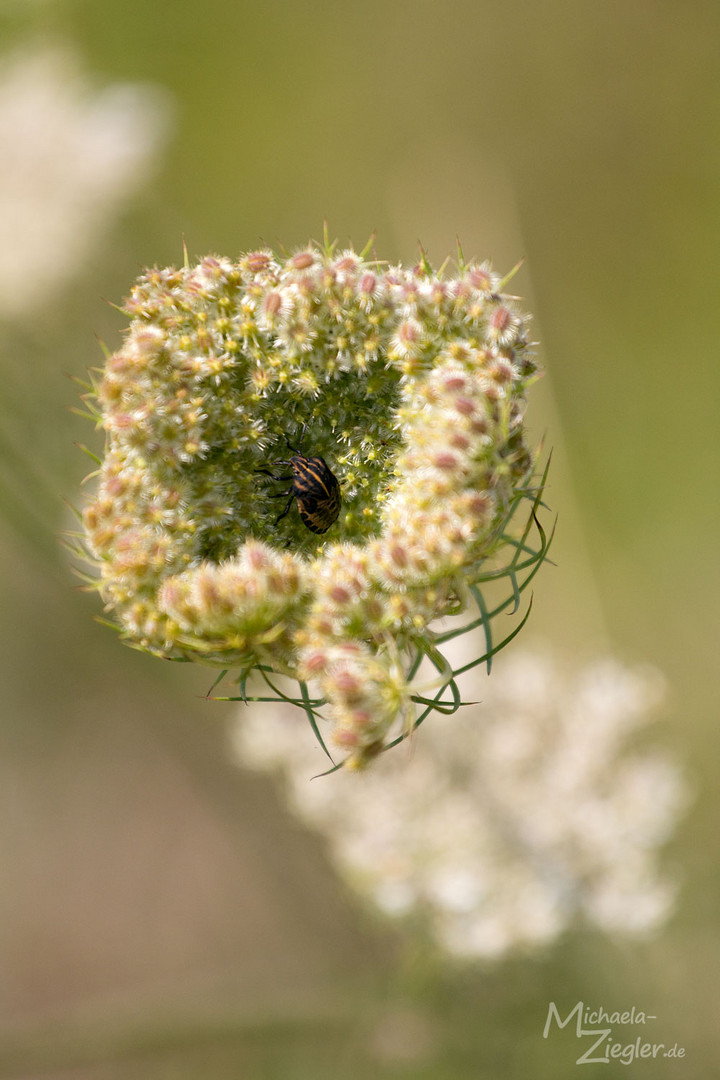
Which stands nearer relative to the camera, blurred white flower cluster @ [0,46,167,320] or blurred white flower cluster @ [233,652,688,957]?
blurred white flower cluster @ [233,652,688,957]

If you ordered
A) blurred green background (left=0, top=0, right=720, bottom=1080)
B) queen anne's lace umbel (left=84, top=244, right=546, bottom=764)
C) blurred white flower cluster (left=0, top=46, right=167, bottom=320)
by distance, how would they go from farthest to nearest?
blurred green background (left=0, top=0, right=720, bottom=1080), blurred white flower cluster (left=0, top=46, right=167, bottom=320), queen anne's lace umbel (left=84, top=244, right=546, bottom=764)

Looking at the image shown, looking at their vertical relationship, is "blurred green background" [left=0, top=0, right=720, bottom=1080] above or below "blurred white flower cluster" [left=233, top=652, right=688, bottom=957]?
above

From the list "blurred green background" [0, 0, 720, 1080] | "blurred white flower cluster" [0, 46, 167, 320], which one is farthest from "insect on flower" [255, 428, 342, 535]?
"blurred white flower cluster" [0, 46, 167, 320]

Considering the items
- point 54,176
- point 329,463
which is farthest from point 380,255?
point 329,463

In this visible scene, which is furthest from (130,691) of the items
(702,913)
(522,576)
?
(702,913)

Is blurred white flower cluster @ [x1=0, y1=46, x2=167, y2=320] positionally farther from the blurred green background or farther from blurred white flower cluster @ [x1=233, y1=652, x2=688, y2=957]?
blurred white flower cluster @ [x1=233, y1=652, x2=688, y2=957]

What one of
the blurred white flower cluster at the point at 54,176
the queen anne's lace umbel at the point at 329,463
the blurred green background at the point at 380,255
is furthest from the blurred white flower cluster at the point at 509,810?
the blurred white flower cluster at the point at 54,176

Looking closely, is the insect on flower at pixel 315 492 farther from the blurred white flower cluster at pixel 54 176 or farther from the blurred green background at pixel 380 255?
the blurred white flower cluster at pixel 54 176

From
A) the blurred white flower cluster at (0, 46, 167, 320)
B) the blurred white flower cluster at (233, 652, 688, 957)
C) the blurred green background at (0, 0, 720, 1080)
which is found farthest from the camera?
the blurred green background at (0, 0, 720, 1080)
